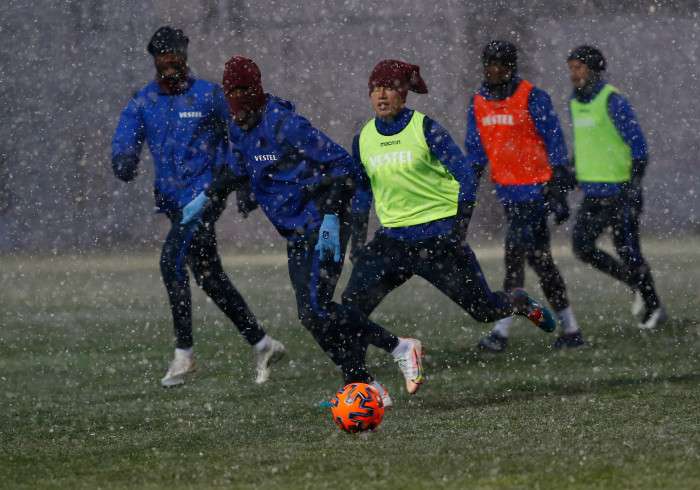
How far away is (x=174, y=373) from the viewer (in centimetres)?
878

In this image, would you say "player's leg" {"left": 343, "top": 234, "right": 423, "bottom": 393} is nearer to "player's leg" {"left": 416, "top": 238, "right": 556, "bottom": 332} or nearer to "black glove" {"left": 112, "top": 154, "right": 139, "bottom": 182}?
"player's leg" {"left": 416, "top": 238, "right": 556, "bottom": 332}

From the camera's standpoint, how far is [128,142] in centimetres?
879

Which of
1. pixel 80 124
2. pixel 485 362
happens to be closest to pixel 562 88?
pixel 80 124

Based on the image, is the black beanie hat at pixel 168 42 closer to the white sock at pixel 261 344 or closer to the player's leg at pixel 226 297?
the player's leg at pixel 226 297

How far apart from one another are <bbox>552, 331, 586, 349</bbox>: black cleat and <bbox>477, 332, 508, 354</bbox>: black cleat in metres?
0.34

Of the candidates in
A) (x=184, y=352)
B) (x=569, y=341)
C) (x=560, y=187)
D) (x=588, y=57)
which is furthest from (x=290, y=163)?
(x=588, y=57)

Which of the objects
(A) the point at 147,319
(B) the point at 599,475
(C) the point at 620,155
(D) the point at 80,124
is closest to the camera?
(B) the point at 599,475

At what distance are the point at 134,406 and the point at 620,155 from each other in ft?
14.5

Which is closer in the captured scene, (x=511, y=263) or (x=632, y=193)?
(x=511, y=263)

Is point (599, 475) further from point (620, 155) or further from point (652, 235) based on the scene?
point (652, 235)

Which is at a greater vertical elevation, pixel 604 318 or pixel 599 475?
pixel 599 475

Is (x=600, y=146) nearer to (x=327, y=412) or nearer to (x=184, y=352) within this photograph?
(x=184, y=352)

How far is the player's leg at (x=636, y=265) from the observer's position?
10.9 metres

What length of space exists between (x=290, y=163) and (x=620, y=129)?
12.3 feet
